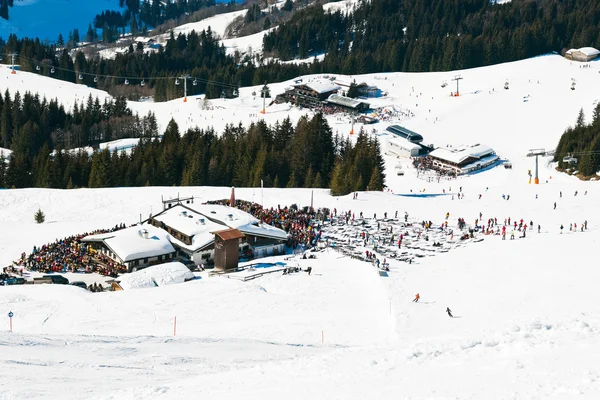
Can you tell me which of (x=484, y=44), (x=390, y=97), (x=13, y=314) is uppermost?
(x=484, y=44)

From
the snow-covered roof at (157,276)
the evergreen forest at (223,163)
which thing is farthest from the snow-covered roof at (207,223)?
the evergreen forest at (223,163)

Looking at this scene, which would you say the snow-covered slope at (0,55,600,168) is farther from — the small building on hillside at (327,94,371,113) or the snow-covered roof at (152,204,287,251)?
the snow-covered roof at (152,204,287,251)

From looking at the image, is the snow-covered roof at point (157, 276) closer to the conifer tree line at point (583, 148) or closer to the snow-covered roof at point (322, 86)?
the conifer tree line at point (583, 148)

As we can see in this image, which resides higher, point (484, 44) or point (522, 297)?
point (484, 44)

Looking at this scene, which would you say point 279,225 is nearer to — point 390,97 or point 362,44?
point 390,97

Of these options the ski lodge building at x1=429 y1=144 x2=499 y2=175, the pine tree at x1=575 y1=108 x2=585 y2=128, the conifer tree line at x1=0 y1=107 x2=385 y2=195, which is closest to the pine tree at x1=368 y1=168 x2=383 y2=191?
the conifer tree line at x1=0 y1=107 x2=385 y2=195

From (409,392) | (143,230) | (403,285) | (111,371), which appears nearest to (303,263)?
(403,285)

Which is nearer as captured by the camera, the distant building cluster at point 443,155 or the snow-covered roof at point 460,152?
the distant building cluster at point 443,155
